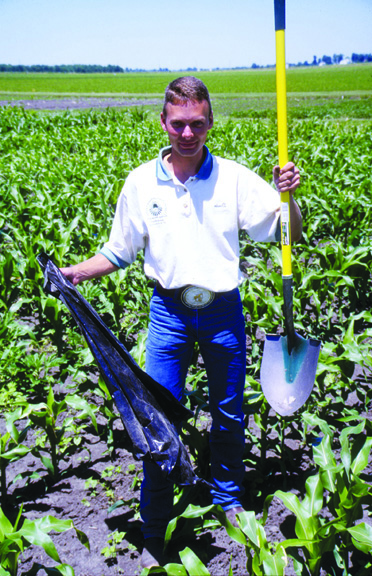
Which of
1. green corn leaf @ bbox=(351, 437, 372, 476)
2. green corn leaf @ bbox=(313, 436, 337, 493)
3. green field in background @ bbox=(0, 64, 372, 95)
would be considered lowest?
green corn leaf @ bbox=(313, 436, 337, 493)

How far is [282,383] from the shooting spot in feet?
7.23

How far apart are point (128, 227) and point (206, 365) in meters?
0.62

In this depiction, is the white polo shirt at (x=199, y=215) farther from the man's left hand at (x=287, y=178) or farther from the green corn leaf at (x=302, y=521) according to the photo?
the green corn leaf at (x=302, y=521)

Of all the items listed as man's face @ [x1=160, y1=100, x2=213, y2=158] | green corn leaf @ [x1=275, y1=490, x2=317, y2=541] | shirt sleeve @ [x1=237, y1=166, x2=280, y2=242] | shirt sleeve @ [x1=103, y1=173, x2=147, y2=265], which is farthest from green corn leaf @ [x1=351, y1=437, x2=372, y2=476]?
man's face @ [x1=160, y1=100, x2=213, y2=158]

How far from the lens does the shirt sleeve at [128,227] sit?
189cm

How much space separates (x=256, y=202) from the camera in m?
1.85

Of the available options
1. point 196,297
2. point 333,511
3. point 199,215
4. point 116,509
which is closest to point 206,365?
point 196,297

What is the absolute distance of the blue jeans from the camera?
1879 millimetres

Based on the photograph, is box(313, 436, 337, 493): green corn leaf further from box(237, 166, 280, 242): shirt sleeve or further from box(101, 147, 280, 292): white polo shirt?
box(237, 166, 280, 242): shirt sleeve

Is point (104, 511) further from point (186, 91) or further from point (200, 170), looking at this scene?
point (186, 91)

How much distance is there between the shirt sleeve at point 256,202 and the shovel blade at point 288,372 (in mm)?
586

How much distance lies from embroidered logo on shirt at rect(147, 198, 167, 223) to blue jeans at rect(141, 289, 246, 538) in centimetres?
30

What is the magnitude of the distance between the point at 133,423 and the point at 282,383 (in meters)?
0.73

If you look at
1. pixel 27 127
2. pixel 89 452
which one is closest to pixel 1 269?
pixel 89 452
